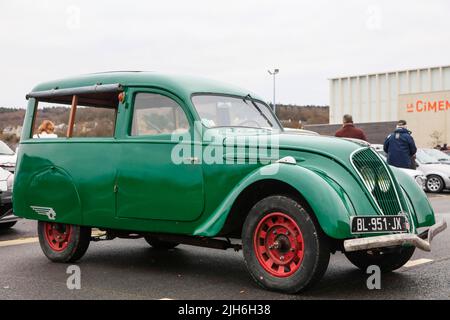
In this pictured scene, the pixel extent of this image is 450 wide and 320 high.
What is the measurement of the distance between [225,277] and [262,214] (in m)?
1.06

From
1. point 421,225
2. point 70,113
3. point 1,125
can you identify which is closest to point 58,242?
point 70,113

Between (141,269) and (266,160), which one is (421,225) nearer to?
Result: (266,160)

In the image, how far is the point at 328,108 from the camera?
312 feet

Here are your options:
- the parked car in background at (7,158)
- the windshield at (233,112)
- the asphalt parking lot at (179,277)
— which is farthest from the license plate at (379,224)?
the parked car in background at (7,158)

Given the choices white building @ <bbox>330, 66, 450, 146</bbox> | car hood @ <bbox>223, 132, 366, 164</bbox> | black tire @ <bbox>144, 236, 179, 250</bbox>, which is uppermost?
white building @ <bbox>330, 66, 450, 146</bbox>

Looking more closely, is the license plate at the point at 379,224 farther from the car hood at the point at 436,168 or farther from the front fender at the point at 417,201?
the car hood at the point at 436,168

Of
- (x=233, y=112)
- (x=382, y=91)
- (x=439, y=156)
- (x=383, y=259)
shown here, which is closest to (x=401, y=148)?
(x=439, y=156)

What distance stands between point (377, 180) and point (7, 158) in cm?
766

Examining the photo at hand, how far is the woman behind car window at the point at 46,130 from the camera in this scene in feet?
23.7

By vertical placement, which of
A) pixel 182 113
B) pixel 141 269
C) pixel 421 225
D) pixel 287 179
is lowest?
pixel 141 269

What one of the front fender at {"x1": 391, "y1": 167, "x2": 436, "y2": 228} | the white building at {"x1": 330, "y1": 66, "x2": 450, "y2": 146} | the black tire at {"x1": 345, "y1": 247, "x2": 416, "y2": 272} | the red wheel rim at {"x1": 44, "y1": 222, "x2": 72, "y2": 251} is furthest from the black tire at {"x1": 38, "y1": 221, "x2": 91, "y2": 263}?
the white building at {"x1": 330, "y1": 66, "x2": 450, "y2": 146}

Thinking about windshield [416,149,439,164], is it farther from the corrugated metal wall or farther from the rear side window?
the corrugated metal wall

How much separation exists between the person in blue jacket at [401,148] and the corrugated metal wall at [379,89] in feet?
218

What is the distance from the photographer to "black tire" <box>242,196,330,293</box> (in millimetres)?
5105
